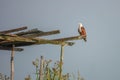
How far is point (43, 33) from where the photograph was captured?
7.34 m

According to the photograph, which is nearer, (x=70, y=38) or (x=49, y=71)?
(x=70, y=38)

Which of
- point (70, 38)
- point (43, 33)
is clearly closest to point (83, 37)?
point (70, 38)

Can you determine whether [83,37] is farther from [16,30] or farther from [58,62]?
[16,30]

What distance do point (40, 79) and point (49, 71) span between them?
724mm

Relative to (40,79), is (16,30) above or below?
above

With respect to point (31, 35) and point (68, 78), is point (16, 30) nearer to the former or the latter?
point (31, 35)

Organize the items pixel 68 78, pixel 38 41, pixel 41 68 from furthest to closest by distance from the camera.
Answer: pixel 68 78 → pixel 41 68 → pixel 38 41

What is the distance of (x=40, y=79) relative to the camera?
25.3 ft

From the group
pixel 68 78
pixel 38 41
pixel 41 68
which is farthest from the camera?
pixel 68 78

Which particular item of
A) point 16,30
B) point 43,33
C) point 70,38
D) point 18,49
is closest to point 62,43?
point 70,38

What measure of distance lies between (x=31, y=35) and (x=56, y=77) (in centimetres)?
174

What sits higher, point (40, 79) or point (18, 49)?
point (18, 49)

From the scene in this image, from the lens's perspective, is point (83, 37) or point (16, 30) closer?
point (16, 30)

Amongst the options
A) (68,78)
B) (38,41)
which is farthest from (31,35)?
(68,78)
